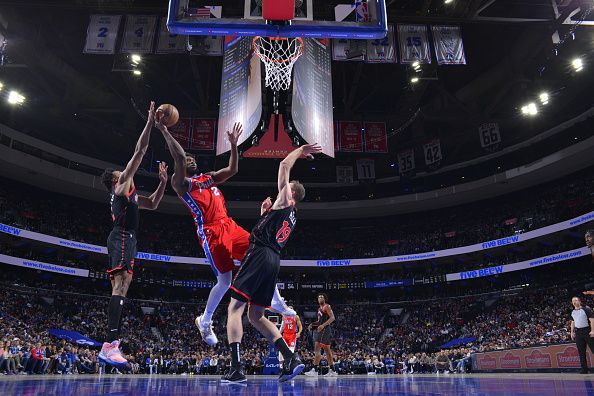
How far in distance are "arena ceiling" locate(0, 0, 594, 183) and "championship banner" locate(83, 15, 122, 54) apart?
0.37m

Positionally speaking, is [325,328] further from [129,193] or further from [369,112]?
[369,112]

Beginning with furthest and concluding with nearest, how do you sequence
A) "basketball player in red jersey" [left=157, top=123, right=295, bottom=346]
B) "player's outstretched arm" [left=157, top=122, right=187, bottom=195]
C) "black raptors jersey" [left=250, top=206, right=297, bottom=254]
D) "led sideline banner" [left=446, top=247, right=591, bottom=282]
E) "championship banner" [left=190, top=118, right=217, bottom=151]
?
"led sideline banner" [left=446, top=247, right=591, bottom=282] < "championship banner" [left=190, top=118, right=217, bottom=151] < "basketball player in red jersey" [left=157, top=123, right=295, bottom=346] < "player's outstretched arm" [left=157, top=122, right=187, bottom=195] < "black raptors jersey" [left=250, top=206, right=297, bottom=254]

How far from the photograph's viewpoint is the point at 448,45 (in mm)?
14570

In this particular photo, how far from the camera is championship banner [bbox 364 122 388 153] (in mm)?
20672

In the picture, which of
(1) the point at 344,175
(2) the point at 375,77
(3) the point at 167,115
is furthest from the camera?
(1) the point at 344,175

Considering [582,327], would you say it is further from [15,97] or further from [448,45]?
[15,97]

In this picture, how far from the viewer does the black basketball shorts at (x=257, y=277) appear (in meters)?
4.76

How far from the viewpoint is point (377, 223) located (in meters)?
38.5

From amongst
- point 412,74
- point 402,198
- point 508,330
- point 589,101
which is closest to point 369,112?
point 412,74

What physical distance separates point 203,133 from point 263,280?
1671 centimetres

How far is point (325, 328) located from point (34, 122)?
25511 millimetres

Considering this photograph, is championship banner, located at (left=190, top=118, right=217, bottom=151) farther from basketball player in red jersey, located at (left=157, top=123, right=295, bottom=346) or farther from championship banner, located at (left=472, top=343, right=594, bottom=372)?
championship banner, located at (left=472, top=343, right=594, bottom=372)

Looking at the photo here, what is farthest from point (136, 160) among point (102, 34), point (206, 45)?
point (102, 34)

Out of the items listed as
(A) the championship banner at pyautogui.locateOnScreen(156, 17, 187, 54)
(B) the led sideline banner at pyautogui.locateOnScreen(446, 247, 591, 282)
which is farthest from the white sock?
(B) the led sideline banner at pyautogui.locateOnScreen(446, 247, 591, 282)
